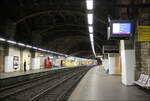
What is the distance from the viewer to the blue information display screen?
25.9 ft

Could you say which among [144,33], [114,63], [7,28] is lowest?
[114,63]

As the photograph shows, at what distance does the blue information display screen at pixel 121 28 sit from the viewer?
25.9 feet

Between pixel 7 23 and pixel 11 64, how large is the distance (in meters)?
4.80

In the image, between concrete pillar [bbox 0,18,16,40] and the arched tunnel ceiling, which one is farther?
concrete pillar [bbox 0,18,16,40]

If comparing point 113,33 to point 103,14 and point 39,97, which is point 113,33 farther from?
point 103,14

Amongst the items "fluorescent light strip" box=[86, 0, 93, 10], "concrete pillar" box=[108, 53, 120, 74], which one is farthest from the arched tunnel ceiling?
"fluorescent light strip" box=[86, 0, 93, 10]

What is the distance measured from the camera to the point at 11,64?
20.6 metres

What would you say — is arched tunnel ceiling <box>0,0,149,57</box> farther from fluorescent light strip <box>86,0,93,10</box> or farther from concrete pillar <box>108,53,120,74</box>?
fluorescent light strip <box>86,0,93,10</box>

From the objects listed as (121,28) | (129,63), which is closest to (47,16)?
(129,63)

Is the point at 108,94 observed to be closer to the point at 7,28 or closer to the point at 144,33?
the point at 144,33

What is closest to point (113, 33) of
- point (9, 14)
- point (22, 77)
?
point (22, 77)

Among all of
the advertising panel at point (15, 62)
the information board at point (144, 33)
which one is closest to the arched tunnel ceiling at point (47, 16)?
the advertising panel at point (15, 62)

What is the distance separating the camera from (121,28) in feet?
25.9

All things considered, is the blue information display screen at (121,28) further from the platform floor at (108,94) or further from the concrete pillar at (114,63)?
the concrete pillar at (114,63)
